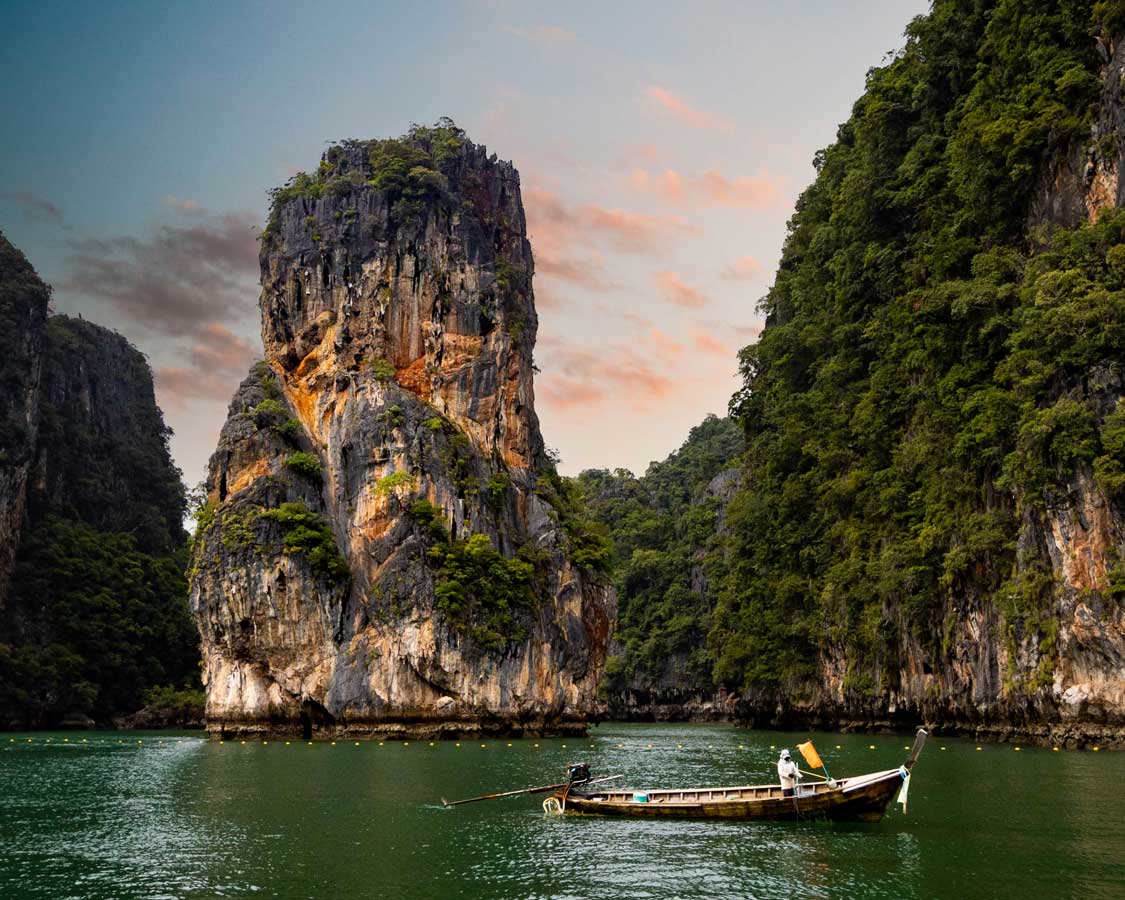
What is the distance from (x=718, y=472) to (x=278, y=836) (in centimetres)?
8893

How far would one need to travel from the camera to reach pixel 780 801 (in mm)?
20250

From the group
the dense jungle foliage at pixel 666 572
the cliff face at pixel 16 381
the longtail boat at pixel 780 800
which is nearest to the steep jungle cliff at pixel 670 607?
the dense jungle foliage at pixel 666 572

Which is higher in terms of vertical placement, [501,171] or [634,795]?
[501,171]

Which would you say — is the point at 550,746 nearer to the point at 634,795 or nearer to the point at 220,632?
the point at 220,632

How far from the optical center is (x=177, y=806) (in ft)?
80.7

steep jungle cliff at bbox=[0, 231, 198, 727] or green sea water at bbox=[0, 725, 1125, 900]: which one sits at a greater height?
steep jungle cliff at bbox=[0, 231, 198, 727]

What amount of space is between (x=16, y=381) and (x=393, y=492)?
41742mm

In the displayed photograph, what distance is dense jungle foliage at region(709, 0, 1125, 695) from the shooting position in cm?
3534

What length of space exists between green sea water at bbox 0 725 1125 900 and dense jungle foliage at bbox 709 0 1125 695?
34.9 ft

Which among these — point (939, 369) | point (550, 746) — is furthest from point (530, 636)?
point (939, 369)

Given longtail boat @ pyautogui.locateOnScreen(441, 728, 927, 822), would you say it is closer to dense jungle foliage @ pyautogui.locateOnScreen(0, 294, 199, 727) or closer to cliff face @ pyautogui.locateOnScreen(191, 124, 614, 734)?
cliff face @ pyautogui.locateOnScreen(191, 124, 614, 734)

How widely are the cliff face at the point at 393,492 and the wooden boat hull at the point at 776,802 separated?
29743 millimetres

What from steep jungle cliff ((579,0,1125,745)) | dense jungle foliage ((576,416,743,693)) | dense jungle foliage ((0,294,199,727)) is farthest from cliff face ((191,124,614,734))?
dense jungle foliage ((576,416,743,693))

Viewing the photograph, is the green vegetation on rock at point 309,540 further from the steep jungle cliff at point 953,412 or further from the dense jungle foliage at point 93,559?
the dense jungle foliage at point 93,559
